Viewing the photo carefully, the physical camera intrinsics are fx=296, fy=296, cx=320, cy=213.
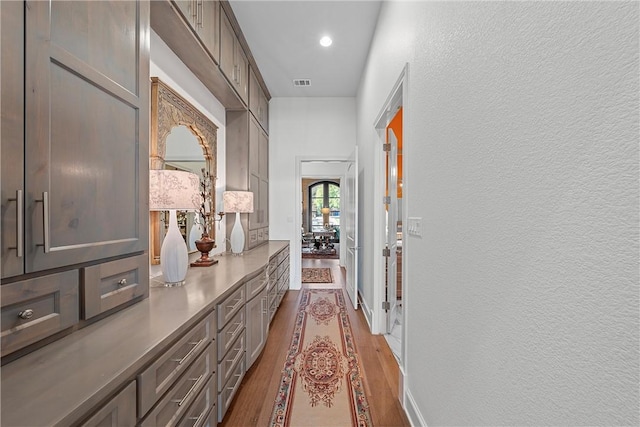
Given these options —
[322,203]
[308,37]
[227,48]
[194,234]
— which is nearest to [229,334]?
[194,234]

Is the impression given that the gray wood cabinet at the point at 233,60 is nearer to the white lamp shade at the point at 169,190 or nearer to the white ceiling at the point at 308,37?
the white ceiling at the point at 308,37

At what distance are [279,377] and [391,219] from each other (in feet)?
6.07

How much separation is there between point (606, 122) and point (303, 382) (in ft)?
7.72

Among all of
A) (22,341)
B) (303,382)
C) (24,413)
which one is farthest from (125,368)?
(303,382)

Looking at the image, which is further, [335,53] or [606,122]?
[335,53]

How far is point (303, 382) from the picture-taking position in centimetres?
228

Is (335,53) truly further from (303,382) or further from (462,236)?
(303,382)

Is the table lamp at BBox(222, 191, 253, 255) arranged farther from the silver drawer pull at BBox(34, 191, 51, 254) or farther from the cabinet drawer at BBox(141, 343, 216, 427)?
the silver drawer pull at BBox(34, 191, 51, 254)

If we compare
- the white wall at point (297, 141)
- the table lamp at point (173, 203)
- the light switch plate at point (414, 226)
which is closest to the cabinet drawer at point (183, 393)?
the table lamp at point (173, 203)

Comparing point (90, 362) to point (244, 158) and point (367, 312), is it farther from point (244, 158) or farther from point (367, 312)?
point (367, 312)

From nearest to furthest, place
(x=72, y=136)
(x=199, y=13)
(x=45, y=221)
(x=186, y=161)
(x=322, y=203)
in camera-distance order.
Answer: (x=45, y=221) < (x=72, y=136) < (x=199, y=13) < (x=186, y=161) < (x=322, y=203)

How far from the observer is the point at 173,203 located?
1666 millimetres

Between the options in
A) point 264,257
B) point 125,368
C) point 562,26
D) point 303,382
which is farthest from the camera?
point 264,257

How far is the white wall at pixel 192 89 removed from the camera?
202cm
